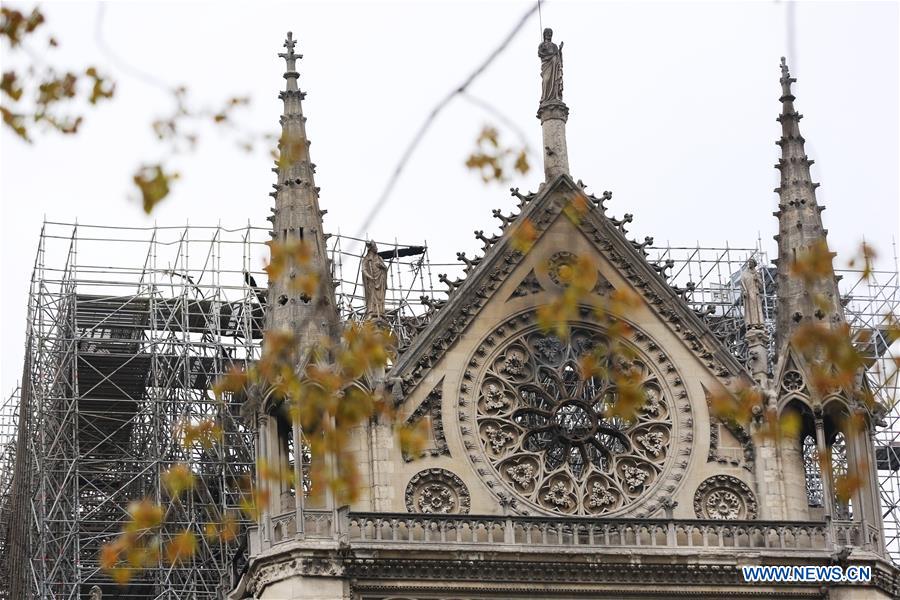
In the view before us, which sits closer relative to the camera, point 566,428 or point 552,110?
point 566,428

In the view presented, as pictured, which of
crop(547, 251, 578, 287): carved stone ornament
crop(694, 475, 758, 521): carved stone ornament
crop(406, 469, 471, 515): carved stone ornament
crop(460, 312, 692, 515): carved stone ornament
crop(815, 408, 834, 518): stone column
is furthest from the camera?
crop(547, 251, 578, 287): carved stone ornament

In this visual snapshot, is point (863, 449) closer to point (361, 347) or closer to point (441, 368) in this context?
point (441, 368)

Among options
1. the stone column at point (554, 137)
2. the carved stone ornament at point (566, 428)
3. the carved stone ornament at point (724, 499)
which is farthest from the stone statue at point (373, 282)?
the carved stone ornament at point (724, 499)

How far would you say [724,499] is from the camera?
3900 cm

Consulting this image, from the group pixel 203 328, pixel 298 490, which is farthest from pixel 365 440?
pixel 203 328

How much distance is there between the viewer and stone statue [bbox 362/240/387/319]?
128 ft

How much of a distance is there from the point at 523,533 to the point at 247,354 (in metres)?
12.5

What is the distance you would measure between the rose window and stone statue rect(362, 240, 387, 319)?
7.27ft

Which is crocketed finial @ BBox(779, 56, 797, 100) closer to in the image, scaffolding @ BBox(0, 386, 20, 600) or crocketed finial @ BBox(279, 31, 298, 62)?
crocketed finial @ BBox(279, 31, 298, 62)

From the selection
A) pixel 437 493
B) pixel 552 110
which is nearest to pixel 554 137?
pixel 552 110

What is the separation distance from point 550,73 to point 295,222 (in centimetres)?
578

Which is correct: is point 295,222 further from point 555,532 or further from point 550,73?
point 555,532

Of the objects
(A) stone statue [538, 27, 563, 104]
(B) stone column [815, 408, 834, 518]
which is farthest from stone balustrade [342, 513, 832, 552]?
(A) stone statue [538, 27, 563, 104]

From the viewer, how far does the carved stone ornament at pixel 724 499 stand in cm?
3884
